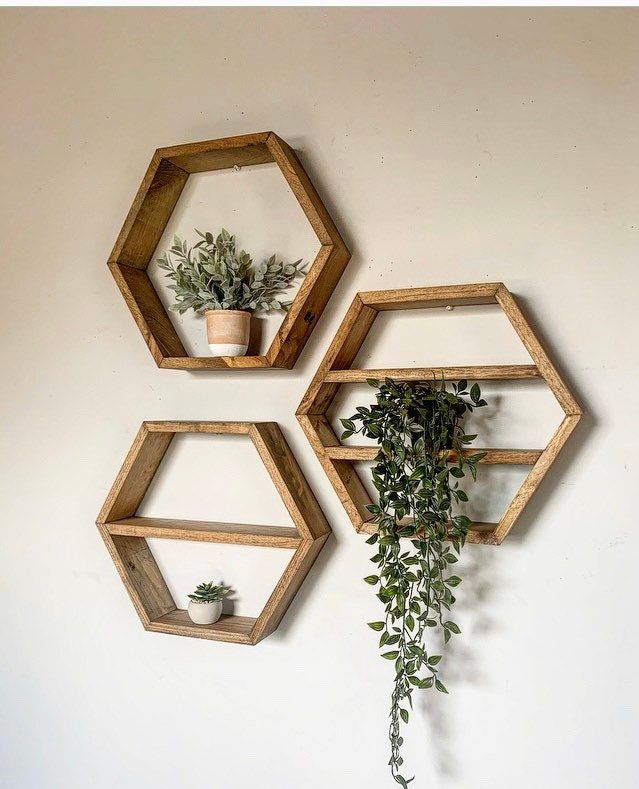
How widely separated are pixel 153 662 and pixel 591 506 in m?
1.01

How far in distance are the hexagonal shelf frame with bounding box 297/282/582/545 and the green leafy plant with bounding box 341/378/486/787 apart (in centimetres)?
4

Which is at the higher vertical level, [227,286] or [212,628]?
[227,286]

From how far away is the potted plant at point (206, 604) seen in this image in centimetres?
148

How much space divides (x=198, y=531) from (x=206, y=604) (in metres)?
0.16

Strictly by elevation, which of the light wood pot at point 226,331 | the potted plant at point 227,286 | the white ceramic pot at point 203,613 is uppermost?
the potted plant at point 227,286

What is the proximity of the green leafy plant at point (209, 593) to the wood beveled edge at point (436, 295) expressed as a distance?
69 centimetres

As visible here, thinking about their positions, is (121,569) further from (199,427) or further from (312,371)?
(312,371)

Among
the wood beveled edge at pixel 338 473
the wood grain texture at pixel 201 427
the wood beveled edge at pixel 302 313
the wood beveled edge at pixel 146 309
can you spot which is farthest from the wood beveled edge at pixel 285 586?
the wood beveled edge at pixel 146 309

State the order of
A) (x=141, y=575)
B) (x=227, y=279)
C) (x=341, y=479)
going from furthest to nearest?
(x=141, y=575), (x=227, y=279), (x=341, y=479)

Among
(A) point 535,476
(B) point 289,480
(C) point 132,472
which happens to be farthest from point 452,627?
(C) point 132,472

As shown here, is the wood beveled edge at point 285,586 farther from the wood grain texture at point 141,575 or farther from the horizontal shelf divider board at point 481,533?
the wood grain texture at point 141,575

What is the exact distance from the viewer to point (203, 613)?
1477mm

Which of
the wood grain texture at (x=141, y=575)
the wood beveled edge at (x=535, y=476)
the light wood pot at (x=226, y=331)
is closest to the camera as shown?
the wood beveled edge at (x=535, y=476)

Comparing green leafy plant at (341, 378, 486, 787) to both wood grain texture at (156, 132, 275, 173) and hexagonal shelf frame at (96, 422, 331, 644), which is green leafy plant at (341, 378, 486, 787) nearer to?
hexagonal shelf frame at (96, 422, 331, 644)
